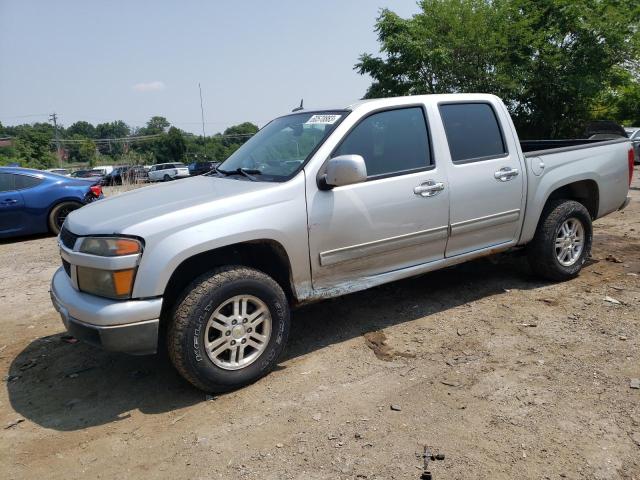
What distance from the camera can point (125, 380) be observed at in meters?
3.67

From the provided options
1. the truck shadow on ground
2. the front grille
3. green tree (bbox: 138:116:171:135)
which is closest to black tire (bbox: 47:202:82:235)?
the truck shadow on ground

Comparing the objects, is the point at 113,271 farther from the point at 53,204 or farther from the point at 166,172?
the point at 166,172

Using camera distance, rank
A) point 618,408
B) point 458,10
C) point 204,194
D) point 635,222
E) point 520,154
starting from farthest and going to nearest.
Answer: point 458,10 < point 635,222 < point 520,154 < point 204,194 < point 618,408

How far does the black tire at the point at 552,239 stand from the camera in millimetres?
4926

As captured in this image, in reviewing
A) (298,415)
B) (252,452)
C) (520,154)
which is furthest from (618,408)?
(520,154)

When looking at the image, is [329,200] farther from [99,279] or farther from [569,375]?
[569,375]

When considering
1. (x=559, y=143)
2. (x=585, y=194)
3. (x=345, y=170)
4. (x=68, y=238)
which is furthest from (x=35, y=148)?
(x=345, y=170)

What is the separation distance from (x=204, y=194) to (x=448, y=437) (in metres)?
2.15

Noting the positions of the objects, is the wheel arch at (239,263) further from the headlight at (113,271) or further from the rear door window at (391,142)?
the rear door window at (391,142)

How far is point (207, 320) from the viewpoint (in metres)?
3.19

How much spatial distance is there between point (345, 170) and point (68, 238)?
190 centimetres

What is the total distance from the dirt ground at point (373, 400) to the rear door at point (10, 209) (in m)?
4.59

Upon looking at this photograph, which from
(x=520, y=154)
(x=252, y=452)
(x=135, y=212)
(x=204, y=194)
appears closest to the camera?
(x=252, y=452)

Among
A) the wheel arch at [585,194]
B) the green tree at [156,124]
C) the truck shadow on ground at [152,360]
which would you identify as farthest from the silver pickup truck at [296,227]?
the green tree at [156,124]
